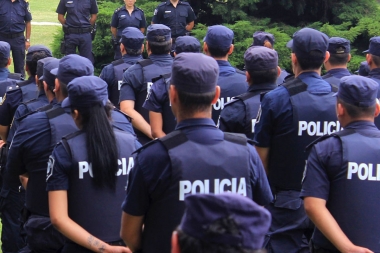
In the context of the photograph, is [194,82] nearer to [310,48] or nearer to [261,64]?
[310,48]

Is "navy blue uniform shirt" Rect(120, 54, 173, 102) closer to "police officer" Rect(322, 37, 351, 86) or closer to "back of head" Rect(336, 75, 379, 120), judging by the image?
"police officer" Rect(322, 37, 351, 86)

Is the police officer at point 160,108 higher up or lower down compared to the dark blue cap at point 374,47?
lower down

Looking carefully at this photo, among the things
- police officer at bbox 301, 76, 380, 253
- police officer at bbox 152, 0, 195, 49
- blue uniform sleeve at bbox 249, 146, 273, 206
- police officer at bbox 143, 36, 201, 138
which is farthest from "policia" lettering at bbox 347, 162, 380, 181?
police officer at bbox 152, 0, 195, 49

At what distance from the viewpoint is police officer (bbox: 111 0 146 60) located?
11555 mm

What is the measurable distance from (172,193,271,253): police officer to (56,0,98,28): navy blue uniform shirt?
35.1 ft

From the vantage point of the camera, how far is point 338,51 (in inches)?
244

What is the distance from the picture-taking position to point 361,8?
11.5m

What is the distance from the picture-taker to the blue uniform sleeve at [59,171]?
3.64m

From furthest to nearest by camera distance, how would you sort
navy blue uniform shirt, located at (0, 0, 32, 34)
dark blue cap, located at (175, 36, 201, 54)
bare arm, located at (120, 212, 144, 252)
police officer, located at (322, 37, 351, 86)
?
1. navy blue uniform shirt, located at (0, 0, 32, 34)
2. dark blue cap, located at (175, 36, 201, 54)
3. police officer, located at (322, 37, 351, 86)
4. bare arm, located at (120, 212, 144, 252)

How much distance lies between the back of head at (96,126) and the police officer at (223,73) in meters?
2.35

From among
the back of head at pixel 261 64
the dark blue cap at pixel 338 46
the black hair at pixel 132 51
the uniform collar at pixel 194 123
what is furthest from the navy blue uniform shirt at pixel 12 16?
the uniform collar at pixel 194 123

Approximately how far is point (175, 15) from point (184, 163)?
8802 mm

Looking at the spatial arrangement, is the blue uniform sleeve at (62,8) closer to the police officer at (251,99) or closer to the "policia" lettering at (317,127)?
the police officer at (251,99)

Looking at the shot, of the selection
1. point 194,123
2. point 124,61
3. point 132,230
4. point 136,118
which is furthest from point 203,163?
point 124,61
